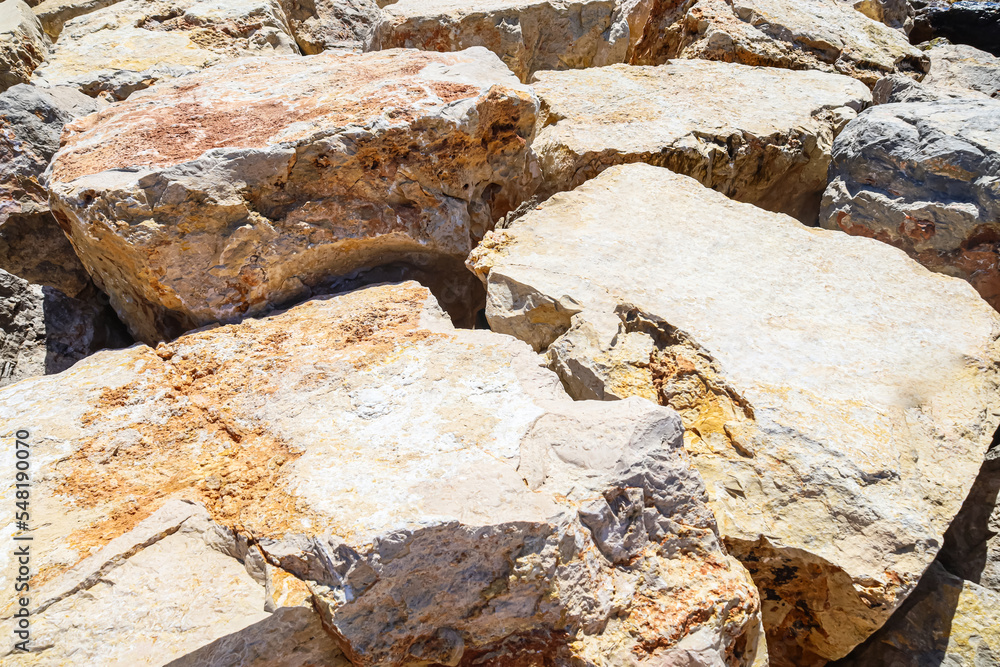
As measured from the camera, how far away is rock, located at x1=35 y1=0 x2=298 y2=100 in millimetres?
2912

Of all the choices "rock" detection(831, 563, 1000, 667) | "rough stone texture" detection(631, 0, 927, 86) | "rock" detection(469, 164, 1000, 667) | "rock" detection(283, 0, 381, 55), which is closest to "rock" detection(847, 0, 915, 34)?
"rough stone texture" detection(631, 0, 927, 86)

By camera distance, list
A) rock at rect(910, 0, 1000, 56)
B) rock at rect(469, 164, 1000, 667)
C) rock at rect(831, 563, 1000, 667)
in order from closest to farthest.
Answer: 1. rock at rect(469, 164, 1000, 667)
2. rock at rect(831, 563, 1000, 667)
3. rock at rect(910, 0, 1000, 56)

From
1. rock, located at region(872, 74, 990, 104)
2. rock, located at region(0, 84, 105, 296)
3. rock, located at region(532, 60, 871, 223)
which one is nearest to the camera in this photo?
rock, located at region(0, 84, 105, 296)

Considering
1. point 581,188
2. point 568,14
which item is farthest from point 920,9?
point 581,188

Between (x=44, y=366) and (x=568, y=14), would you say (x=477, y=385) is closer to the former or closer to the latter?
(x=44, y=366)

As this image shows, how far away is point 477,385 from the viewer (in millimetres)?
1582

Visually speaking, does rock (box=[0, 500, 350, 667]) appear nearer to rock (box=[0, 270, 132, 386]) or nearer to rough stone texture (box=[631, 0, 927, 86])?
rock (box=[0, 270, 132, 386])

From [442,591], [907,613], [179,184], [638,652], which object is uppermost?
[179,184]

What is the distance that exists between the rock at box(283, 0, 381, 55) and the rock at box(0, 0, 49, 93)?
1265 mm

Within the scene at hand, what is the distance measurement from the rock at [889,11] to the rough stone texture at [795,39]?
1.70 ft

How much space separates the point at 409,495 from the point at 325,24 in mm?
3543

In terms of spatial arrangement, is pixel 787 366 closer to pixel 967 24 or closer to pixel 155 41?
pixel 155 41

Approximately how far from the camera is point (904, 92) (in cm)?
289

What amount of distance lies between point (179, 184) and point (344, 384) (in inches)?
27.4
